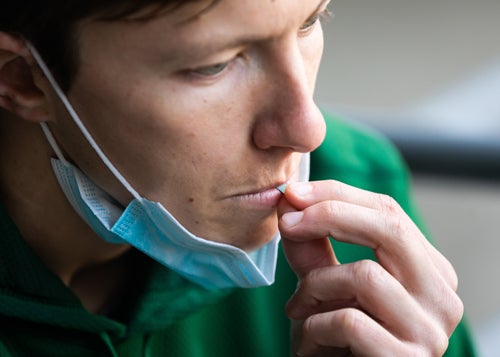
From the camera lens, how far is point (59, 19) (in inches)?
61.7

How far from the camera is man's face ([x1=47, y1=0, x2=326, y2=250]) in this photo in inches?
59.3

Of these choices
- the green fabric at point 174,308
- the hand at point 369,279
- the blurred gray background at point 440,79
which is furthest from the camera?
the blurred gray background at point 440,79

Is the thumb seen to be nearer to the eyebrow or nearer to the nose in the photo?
the nose

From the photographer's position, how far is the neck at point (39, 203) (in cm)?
181

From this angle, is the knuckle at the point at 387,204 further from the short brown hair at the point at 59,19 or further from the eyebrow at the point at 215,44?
the short brown hair at the point at 59,19

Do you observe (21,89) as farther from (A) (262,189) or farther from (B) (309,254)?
(B) (309,254)

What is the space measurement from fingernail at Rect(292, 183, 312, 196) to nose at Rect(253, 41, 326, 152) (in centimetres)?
10

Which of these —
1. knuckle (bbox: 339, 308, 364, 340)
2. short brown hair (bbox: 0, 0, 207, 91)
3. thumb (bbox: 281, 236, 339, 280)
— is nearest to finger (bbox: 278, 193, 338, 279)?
thumb (bbox: 281, 236, 339, 280)

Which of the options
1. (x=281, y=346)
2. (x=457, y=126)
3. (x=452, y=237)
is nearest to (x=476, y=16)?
(x=452, y=237)

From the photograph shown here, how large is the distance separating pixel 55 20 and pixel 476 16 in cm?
572

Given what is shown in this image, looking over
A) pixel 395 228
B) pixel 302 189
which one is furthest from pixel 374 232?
pixel 302 189

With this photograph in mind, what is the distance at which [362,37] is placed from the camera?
6.65 metres

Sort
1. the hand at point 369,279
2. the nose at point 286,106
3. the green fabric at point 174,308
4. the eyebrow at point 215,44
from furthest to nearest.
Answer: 1. the green fabric at point 174,308
2. the hand at point 369,279
3. the nose at point 286,106
4. the eyebrow at point 215,44

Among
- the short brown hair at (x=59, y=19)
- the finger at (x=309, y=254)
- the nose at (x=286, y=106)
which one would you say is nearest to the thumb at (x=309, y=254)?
the finger at (x=309, y=254)
